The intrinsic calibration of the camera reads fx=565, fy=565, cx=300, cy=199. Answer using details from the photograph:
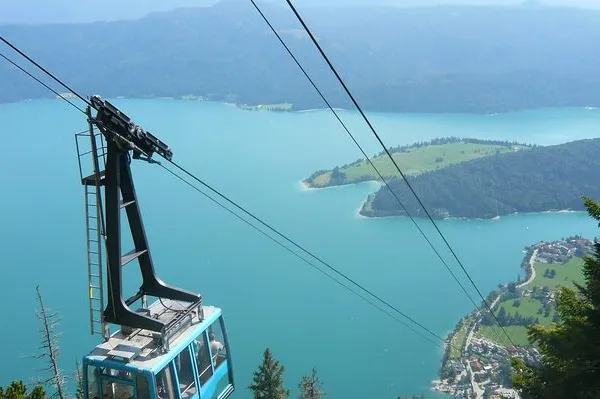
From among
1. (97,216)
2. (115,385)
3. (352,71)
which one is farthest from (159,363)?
(352,71)

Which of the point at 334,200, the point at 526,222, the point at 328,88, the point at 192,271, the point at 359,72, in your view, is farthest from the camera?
the point at 359,72

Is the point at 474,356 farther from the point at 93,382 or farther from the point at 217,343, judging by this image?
→ the point at 93,382

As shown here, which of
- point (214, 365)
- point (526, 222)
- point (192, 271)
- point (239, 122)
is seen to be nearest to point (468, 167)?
point (526, 222)

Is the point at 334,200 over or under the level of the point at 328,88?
under

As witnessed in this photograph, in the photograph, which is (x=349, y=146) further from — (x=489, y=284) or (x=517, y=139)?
(x=489, y=284)

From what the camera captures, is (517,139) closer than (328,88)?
Yes

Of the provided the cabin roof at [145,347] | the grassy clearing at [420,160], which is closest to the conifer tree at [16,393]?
the cabin roof at [145,347]

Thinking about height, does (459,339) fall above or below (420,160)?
below
